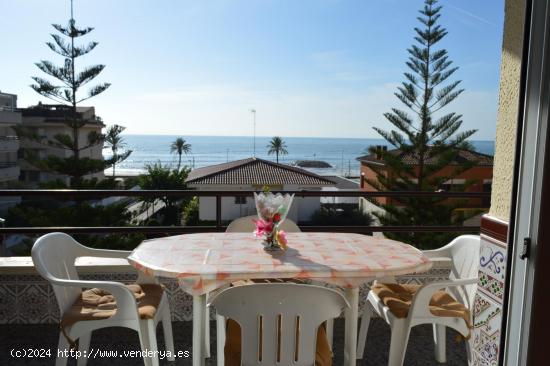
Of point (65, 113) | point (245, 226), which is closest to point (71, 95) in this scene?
point (65, 113)

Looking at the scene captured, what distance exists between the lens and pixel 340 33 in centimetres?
2147

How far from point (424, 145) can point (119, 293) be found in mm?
12152

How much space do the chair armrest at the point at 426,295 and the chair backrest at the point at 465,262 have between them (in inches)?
6.3

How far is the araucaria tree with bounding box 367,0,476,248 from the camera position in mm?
12250

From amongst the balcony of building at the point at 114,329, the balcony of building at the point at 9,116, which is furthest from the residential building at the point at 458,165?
the balcony of building at the point at 9,116

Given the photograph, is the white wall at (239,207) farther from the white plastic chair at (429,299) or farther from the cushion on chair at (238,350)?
the cushion on chair at (238,350)

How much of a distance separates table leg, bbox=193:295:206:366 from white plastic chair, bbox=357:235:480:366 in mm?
793

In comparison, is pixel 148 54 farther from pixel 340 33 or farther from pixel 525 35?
pixel 525 35

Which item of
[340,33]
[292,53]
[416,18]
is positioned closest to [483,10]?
[416,18]

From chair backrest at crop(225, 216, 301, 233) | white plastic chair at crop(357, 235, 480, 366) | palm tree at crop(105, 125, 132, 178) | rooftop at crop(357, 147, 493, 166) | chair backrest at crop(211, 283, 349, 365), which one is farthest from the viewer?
palm tree at crop(105, 125, 132, 178)

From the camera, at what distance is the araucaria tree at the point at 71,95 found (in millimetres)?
12398

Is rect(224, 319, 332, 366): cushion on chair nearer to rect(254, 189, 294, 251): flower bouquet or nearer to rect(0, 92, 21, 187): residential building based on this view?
rect(254, 189, 294, 251): flower bouquet

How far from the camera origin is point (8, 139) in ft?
64.1

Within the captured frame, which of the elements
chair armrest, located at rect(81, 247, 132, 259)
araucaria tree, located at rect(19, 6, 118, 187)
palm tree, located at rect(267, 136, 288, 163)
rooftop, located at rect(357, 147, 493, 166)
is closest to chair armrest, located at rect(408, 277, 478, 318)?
chair armrest, located at rect(81, 247, 132, 259)
